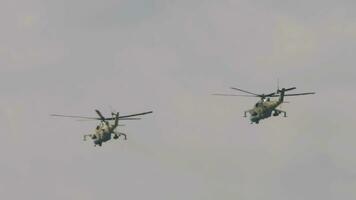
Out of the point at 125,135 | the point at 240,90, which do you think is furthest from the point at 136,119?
the point at 240,90

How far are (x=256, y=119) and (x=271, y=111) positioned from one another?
140 inches

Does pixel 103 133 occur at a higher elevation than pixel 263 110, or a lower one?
lower

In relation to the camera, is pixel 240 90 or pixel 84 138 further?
pixel 84 138

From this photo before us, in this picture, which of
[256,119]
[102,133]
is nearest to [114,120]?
[102,133]

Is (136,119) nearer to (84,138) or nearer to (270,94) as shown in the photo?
(84,138)

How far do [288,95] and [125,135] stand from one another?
31272 millimetres

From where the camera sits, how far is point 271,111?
166125 mm

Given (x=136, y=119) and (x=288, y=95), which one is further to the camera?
(x=288, y=95)

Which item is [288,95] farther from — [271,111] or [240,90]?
[240,90]

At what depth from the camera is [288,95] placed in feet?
544

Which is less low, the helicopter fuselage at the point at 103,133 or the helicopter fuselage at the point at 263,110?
the helicopter fuselage at the point at 263,110

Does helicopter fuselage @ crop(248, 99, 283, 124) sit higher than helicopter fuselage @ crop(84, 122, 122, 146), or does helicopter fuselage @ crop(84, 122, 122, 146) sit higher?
helicopter fuselage @ crop(248, 99, 283, 124)

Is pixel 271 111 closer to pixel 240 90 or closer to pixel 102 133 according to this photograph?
pixel 240 90

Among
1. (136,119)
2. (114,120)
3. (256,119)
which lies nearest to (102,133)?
(114,120)
